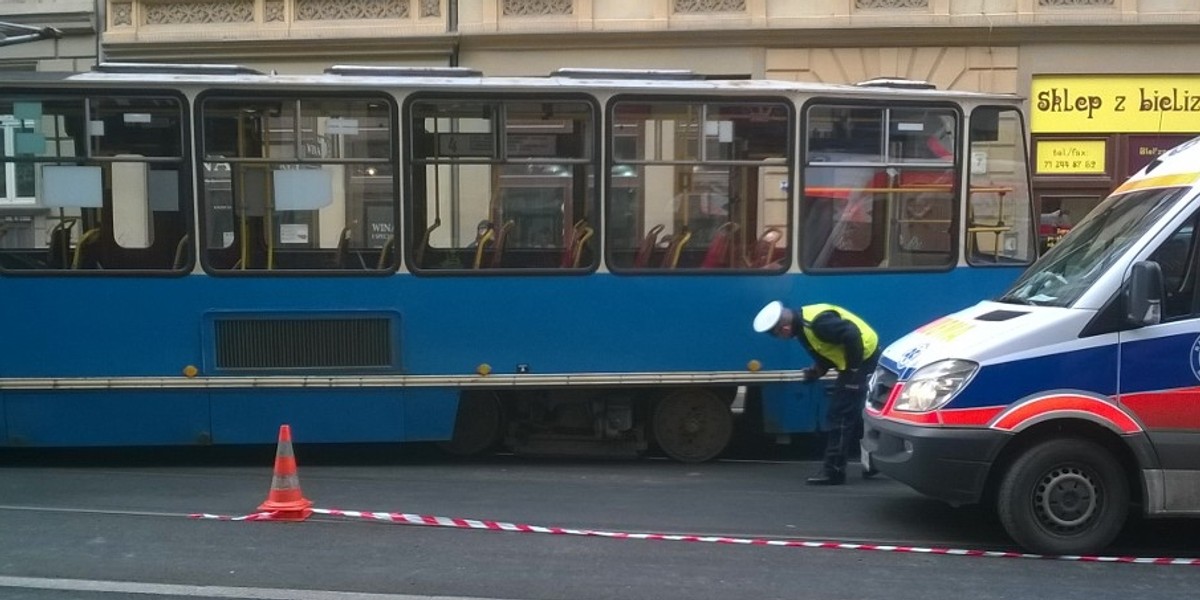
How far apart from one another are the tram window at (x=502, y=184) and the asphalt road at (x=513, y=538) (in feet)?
5.60

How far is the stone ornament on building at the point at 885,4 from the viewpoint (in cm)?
1756

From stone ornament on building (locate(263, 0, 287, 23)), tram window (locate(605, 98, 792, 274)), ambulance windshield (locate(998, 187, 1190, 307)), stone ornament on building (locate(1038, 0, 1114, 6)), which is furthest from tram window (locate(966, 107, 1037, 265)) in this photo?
stone ornament on building (locate(263, 0, 287, 23))

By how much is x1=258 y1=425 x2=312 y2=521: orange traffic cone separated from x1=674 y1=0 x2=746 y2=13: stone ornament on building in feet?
39.5

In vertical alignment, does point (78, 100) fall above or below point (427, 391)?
above

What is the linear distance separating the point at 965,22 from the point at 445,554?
13381 mm

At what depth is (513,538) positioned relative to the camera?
7.15 metres

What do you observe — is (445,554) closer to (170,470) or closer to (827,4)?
(170,470)

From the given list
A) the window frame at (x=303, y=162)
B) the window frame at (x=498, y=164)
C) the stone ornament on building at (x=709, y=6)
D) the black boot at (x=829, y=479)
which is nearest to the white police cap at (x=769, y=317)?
the black boot at (x=829, y=479)

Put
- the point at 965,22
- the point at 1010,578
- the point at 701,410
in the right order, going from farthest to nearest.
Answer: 1. the point at 965,22
2. the point at 701,410
3. the point at 1010,578

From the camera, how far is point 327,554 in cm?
674

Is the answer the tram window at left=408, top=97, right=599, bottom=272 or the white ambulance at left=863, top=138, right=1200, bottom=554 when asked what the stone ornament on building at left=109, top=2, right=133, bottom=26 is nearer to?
the tram window at left=408, top=97, right=599, bottom=272

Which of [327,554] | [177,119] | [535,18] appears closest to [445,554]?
[327,554]

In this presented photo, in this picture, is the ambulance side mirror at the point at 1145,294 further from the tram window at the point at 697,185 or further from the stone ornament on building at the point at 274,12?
the stone ornament on building at the point at 274,12

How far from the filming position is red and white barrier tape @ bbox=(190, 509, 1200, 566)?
6.77m
